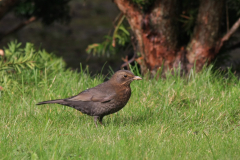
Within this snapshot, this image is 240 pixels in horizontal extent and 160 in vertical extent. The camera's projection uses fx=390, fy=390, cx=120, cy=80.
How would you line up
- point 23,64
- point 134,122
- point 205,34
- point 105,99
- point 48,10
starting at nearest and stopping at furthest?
point 105,99
point 134,122
point 23,64
point 205,34
point 48,10

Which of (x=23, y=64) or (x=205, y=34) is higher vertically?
(x=205, y=34)

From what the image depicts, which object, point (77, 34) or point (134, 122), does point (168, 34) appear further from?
point (77, 34)

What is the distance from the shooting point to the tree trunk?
578 centimetres

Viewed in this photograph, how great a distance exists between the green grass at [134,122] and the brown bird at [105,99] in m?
0.19

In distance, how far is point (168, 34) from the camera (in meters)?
5.96

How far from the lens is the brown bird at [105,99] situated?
4.43 m

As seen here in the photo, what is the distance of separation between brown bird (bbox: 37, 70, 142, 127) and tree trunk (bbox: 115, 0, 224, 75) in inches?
45.8

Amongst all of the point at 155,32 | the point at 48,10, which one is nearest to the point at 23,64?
the point at 48,10

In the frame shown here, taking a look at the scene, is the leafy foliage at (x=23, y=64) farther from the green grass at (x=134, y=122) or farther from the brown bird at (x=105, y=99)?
the brown bird at (x=105, y=99)

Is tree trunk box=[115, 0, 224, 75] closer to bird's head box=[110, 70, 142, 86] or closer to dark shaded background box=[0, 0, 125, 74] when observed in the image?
bird's head box=[110, 70, 142, 86]

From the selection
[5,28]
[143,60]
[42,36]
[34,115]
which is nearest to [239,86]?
[143,60]

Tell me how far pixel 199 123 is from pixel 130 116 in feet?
2.74

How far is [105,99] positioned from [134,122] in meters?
0.46

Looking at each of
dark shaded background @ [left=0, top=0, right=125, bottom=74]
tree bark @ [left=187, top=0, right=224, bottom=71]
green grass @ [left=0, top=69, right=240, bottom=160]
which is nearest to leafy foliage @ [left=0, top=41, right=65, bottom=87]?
green grass @ [left=0, top=69, right=240, bottom=160]
